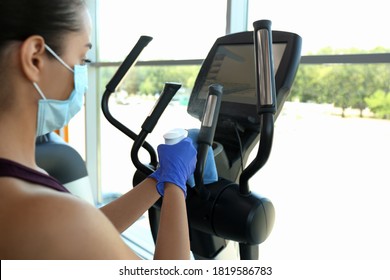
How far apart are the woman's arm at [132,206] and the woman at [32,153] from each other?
0.10 m

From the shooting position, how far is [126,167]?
155 inches

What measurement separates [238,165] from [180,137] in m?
0.30

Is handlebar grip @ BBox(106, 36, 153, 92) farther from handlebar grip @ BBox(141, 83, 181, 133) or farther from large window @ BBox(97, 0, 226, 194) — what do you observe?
large window @ BBox(97, 0, 226, 194)

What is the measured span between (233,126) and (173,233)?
20.5 inches

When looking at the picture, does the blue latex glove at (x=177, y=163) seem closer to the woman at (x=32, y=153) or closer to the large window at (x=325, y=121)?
the woman at (x=32, y=153)

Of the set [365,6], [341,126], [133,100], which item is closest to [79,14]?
[365,6]

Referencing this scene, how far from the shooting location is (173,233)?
1123 millimetres

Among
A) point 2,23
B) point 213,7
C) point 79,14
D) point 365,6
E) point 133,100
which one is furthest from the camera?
point 133,100

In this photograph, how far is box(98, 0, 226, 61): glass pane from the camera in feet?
8.77

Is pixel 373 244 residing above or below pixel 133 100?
below

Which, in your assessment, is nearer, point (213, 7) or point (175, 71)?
point (213, 7)

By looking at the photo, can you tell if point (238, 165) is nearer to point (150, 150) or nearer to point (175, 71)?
A: point (150, 150)

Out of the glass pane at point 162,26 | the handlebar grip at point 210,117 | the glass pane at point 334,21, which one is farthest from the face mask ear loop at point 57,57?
the glass pane at point 162,26

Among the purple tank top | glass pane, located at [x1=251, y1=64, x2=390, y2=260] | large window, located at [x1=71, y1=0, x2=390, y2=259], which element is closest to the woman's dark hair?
the purple tank top
